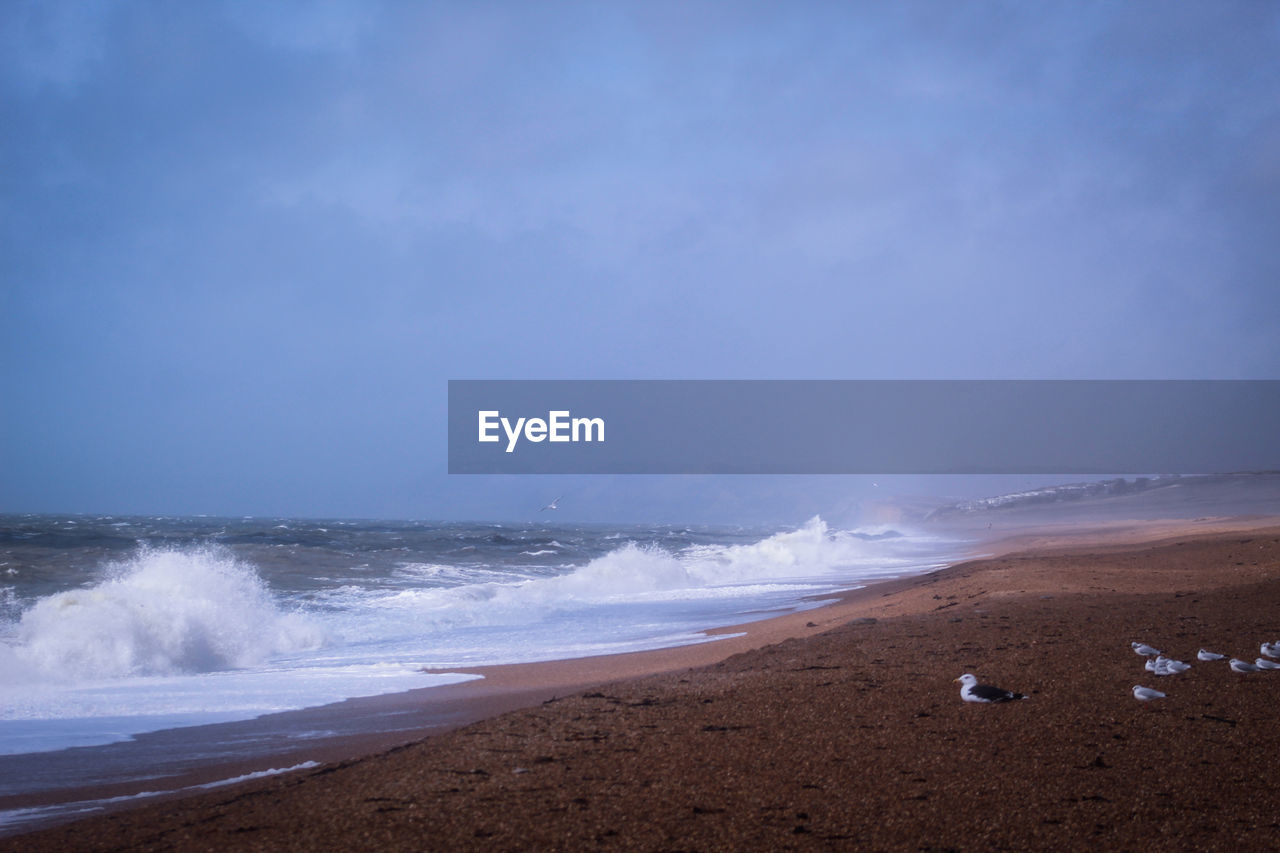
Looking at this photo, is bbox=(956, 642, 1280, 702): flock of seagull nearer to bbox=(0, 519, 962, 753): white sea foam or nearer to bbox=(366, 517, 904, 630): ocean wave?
bbox=(0, 519, 962, 753): white sea foam

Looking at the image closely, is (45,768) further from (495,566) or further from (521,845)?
(495,566)

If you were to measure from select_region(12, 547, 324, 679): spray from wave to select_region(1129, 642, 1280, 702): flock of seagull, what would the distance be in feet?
30.5

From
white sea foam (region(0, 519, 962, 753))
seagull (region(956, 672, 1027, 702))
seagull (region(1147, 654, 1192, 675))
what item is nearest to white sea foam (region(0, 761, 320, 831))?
white sea foam (region(0, 519, 962, 753))

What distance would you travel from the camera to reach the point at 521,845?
2.91m

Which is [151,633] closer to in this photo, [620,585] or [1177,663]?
[1177,663]

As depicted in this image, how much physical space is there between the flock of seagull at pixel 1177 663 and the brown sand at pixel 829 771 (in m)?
0.09

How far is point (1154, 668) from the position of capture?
16.6ft

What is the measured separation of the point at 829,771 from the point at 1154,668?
9.32 feet

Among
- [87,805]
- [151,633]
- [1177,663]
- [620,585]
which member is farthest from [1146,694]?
[620,585]

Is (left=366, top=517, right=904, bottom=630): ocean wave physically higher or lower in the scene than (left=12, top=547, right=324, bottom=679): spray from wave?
lower

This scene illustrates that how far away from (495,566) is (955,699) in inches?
858

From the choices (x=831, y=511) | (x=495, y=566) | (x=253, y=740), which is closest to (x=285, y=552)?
(x=495, y=566)

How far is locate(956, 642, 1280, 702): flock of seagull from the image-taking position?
4.62 m

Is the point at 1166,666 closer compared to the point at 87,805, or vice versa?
the point at 87,805
